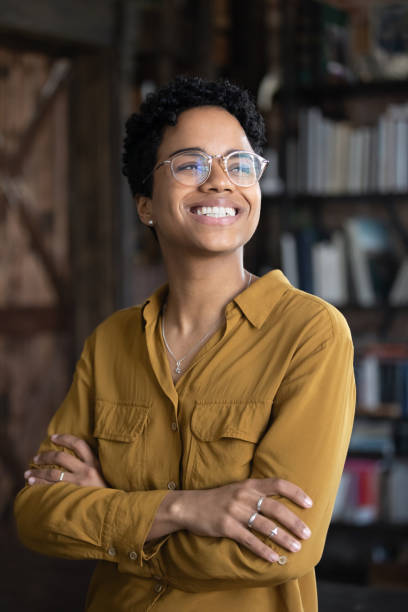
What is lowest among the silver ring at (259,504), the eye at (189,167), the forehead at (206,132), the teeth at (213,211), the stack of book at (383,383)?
the stack of book at (383,383)

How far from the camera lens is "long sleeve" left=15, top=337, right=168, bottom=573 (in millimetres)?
1541

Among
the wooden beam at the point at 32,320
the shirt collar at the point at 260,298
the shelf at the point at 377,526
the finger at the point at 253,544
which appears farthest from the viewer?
the shelf at the point at 377,526

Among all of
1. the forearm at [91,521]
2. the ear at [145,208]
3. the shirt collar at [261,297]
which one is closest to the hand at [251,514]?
the forearm at [91,521]

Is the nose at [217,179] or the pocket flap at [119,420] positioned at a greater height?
the nose at [217,179]

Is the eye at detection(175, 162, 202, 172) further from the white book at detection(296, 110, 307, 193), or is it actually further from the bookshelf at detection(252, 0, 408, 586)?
the white book at detection(296, 110, 307, 193)

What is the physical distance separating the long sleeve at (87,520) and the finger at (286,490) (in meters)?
0.20

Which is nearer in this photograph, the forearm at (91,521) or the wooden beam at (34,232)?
the forearm at (91,521)

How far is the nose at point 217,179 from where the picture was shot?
1.64m

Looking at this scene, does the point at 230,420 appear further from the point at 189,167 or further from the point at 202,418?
the point at 189,167

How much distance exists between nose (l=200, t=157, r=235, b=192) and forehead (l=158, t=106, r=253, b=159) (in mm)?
27

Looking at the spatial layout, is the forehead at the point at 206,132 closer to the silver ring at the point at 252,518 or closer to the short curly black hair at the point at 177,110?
the short curly black hair at the point at 177,110

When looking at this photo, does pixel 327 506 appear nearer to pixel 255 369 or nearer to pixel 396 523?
pixel 255 369

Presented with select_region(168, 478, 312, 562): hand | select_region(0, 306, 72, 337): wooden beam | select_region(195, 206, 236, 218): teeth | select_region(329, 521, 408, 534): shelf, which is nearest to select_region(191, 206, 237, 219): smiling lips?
select_region(195, 206, 236, 218): teeth

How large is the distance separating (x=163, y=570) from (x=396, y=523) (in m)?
2.96
